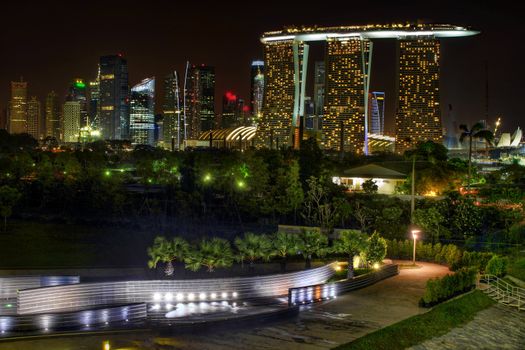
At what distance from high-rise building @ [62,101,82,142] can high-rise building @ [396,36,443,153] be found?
89.4 m

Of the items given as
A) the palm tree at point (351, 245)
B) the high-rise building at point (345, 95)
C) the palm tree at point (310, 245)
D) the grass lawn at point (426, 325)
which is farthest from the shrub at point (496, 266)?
the high-rise building at point (345, 95)

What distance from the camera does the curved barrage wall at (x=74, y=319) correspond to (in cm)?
1011

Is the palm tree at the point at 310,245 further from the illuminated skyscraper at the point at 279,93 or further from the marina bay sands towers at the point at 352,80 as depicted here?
the illuminated skyscraper at the point at 279,93

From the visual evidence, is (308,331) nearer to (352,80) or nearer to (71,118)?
(352,80)

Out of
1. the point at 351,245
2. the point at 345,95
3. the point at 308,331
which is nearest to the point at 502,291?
the point at 351,245

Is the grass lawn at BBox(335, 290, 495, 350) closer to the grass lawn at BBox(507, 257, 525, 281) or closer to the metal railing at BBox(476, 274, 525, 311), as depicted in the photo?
the metal railing at BBox(476, 274, 525, 311)

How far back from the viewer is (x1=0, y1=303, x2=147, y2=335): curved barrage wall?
398 inches

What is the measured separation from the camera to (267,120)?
106 metres

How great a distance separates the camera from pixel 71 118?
159250 millimetres

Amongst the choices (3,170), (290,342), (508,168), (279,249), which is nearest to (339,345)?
(290,342)

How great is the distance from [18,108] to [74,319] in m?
157

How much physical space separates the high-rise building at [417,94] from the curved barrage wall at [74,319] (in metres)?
83.2

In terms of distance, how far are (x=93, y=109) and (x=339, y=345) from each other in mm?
148880

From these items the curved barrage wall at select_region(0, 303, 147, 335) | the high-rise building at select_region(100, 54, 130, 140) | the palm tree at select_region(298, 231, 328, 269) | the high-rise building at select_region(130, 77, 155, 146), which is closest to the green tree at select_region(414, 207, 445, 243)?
the palm tree at select_region(298, 231, 328, 269)
